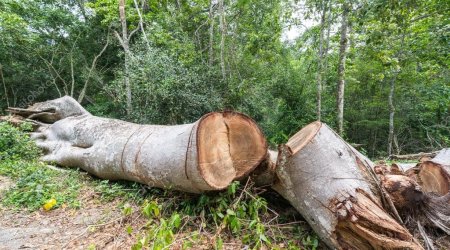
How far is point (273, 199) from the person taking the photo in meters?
2.50

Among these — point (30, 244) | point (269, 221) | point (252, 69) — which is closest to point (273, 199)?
point (269, 221)

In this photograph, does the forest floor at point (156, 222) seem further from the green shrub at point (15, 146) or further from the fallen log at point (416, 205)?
the green shrub at point (15, 146)

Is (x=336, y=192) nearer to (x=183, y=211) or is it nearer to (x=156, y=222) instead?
(x=183, y=211)

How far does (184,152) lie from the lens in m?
2.18

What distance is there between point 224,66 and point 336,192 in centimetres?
761

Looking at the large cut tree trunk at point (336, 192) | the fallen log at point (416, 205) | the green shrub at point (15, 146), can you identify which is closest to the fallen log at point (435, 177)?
the fallen log at point (416, 205)

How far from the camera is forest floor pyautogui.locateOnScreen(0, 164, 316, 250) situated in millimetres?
1996

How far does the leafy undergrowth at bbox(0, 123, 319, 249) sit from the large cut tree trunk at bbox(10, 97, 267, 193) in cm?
18

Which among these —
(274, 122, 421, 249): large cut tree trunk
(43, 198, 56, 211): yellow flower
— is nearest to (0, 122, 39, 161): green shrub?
(43, 198, 56, 211): yellow flower

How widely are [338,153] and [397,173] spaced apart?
76 cm

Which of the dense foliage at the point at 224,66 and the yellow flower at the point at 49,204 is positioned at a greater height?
the dense foliage at the point at 224,66

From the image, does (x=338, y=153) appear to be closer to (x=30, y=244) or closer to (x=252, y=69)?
(x=30, y=244)

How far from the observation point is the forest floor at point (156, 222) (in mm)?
1996

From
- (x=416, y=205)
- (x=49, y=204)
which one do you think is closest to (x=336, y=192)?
(x=416, y=205)
